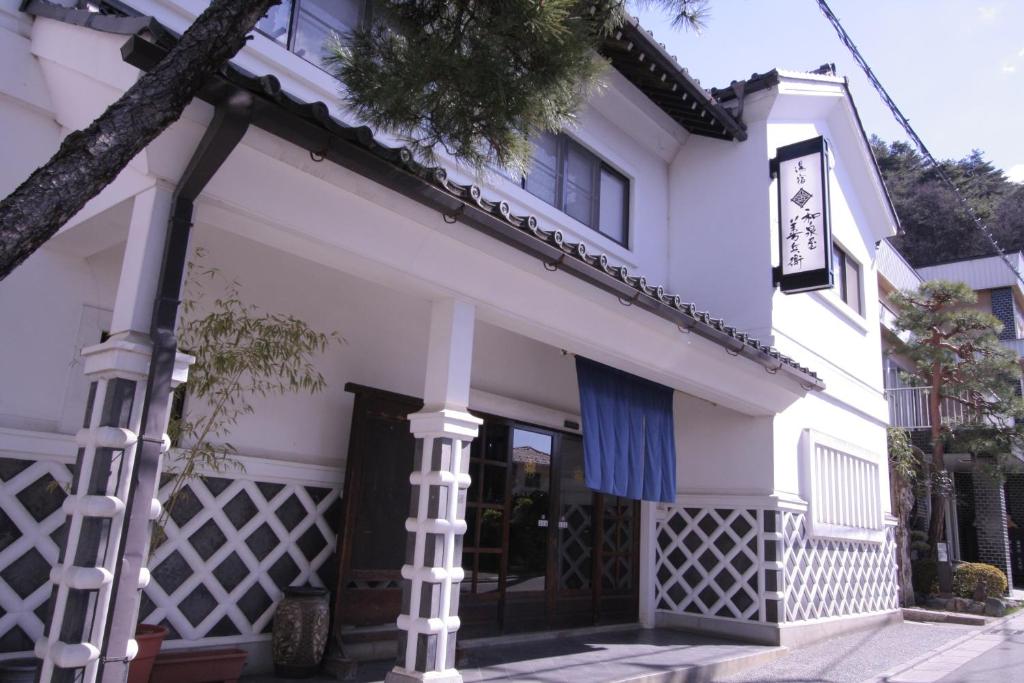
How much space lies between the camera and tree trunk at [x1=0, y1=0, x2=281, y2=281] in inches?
101

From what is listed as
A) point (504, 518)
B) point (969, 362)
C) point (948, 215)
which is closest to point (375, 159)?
point (504, 518)

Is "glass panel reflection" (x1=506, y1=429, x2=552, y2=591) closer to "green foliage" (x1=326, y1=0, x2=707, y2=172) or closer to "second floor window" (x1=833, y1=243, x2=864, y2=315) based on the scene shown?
"green foliage" (x1=326, y1=0, x2=707, y2=172)

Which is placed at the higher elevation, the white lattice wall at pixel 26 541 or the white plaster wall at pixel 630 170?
the white plaster wall at pixel 630 170

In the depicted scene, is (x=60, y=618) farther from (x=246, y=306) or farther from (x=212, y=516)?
(x=246, y=306)

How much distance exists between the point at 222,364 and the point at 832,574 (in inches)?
353

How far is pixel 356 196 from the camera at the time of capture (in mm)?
4754

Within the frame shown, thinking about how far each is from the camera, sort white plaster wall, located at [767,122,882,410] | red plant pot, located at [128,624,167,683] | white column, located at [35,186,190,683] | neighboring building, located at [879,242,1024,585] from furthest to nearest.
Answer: neighboring building, located at [879,242,1024,585] < white plaster wall, located at [767,122,882,410] < red plant pot, located at [128,624,167,683] < white column, located at [35,186,190,683]

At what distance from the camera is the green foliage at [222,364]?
5328 mm

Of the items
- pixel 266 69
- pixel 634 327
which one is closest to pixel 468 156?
pixel 266 69

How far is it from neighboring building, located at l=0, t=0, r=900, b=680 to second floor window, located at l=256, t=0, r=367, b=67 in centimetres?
3

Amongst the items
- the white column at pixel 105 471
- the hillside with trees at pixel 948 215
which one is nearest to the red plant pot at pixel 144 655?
the white column at pixel 105 471

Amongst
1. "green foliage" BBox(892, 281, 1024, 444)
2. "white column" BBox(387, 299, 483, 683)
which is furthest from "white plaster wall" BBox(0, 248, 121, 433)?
"green foliage" BBox(892, 281, 1024, 444)

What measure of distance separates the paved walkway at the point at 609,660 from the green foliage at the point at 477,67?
4143mm

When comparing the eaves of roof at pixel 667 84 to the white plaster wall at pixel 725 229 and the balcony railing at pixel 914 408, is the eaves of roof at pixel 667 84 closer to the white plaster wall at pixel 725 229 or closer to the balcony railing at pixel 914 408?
the white plaster wall at pixel 725 229
